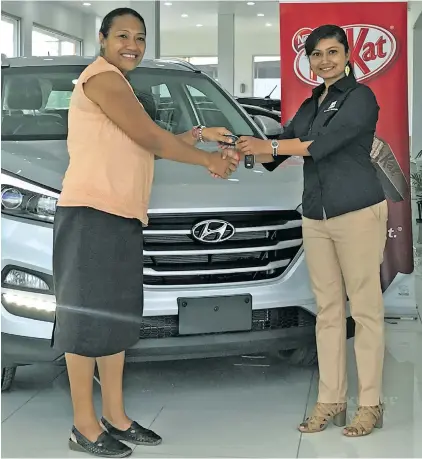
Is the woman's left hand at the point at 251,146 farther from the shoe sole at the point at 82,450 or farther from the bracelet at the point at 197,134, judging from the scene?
the shoe sole at the point at 82,450

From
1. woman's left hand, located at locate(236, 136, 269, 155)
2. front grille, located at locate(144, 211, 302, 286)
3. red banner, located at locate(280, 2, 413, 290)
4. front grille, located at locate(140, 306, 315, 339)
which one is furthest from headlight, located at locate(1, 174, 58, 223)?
red banner, located at locate(280, 2, 413, 290)

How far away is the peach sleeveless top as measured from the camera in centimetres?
222

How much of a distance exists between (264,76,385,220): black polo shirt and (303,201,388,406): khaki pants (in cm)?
5

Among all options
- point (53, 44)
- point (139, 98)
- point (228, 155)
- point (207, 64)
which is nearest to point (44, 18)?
point (53, 44)

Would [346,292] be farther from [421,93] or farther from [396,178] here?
[421,93]

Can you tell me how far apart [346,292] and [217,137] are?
69 cm

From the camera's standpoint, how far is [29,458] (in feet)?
7.80

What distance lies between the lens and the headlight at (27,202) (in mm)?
2518

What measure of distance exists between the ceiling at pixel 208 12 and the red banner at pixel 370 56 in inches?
3.4

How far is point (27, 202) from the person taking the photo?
8.29 feet

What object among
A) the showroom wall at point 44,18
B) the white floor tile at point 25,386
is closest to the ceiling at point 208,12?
the showroom wall at point 44,18

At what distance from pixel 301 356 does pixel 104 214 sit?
1.33 meters

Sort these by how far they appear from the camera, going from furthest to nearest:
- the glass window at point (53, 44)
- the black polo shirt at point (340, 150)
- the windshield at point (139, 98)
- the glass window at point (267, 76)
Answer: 1. the glass window at point (267, 76)
2. the glass window at point (53, 44)
3. the windshield at point (139, 98)
4. the black polo shirt at point (340, 150)

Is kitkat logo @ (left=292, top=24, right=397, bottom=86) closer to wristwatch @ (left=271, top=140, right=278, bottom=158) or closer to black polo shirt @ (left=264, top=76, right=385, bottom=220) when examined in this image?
black polo shirt @ (left=264, top=76, right=385, bottom=220)
